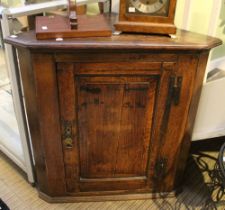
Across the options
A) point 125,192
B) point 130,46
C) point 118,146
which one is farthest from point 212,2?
point 125,192

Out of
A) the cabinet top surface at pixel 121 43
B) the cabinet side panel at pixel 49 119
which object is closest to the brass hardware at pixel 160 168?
the cabinet side panel at pixel 49 119

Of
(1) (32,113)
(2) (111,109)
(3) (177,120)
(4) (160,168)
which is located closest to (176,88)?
(3) (177,120)

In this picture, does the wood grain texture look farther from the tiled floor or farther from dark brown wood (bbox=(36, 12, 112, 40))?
the tiled floor

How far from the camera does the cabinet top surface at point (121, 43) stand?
980mm

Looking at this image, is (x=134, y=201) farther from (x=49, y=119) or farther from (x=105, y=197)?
(x=49, y=119)

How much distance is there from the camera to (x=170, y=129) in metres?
1.24

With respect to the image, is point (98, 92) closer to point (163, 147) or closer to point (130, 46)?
point (130, 46)

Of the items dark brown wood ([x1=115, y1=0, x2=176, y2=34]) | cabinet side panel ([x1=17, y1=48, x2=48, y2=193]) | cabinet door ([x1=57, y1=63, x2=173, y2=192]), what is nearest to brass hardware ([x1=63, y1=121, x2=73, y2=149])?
cabinet door ([x1=57, y1=63, x2=173, y2=192])

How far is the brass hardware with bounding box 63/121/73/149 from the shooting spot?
3.91 feet

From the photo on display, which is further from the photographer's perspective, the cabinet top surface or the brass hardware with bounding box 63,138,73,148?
the brass hardware with bounding box 63,138,73,148

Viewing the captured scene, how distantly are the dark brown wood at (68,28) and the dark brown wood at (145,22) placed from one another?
0.23 ft

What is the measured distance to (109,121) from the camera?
3.97 feet

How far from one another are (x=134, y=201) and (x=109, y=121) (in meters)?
0.54

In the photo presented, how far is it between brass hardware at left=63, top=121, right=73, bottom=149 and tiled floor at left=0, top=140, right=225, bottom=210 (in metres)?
0.40
